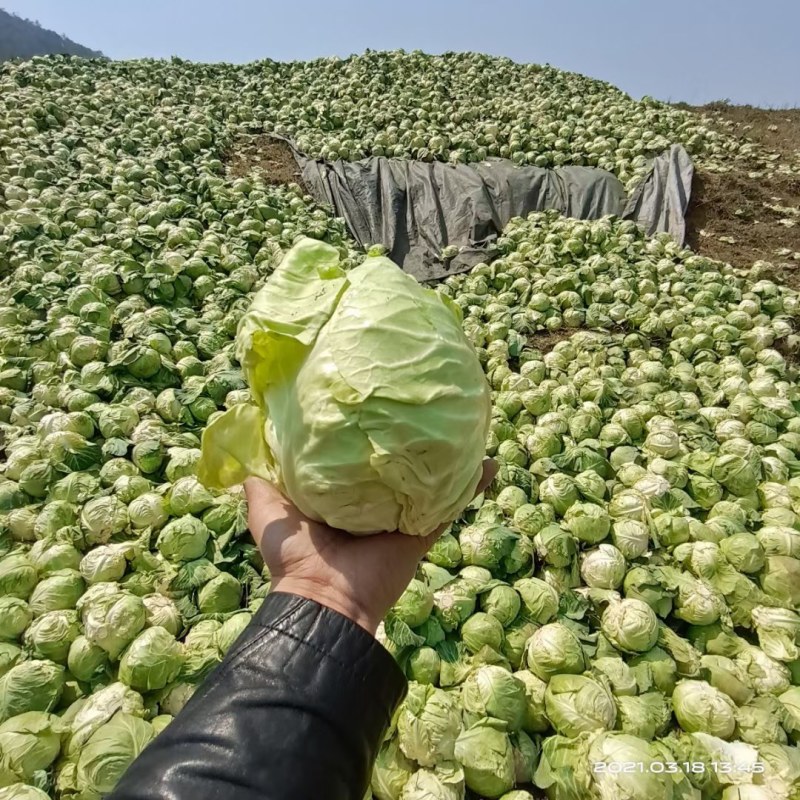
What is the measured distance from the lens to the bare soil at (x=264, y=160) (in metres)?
10.6

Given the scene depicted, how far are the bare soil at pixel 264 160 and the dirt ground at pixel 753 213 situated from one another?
8409 mm

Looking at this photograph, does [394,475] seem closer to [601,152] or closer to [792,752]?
[792,752]

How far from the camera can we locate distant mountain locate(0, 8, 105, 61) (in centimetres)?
5866

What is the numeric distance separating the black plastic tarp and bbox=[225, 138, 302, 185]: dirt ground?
1.33 ft

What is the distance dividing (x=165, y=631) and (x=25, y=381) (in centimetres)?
356

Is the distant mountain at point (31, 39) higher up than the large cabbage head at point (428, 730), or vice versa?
the distant mountain at point (31, 39)

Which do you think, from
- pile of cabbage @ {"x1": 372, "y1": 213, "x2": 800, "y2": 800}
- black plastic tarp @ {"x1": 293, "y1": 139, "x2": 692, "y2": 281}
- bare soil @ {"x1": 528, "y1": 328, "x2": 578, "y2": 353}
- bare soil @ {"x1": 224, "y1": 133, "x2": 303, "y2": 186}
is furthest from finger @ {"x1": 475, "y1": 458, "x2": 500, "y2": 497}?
bare soil @ {"x1": 224, "y1": 133, "x2": 303, "y2": 186}

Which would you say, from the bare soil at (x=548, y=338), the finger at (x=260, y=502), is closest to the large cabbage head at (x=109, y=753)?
the finger at (x=260, y=502)

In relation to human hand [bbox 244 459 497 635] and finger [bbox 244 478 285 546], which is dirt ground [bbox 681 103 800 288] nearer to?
human hand [bbox 244 459 497 635]

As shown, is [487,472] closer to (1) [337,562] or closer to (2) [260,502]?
(1) [337,562]

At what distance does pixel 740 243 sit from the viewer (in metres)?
10.1

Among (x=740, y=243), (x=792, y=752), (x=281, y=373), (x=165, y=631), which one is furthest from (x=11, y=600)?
(x=740, y=243)

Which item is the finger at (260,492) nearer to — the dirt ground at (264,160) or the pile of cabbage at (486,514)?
the pile of cabbage at (486,514)
